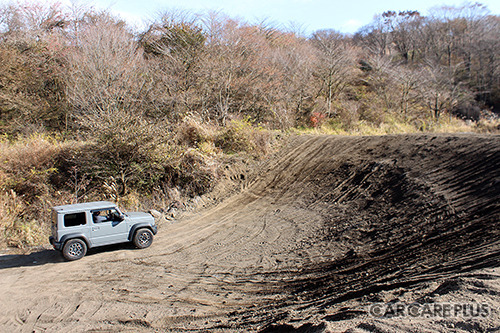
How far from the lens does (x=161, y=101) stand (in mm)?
18078

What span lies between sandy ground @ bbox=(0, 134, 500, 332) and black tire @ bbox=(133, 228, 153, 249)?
33cm

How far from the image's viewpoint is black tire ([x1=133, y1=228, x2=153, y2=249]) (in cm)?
917

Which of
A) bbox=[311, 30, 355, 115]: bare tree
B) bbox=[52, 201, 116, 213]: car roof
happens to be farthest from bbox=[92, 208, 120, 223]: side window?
bbox=[311, 30, 355, 115]: bare tree

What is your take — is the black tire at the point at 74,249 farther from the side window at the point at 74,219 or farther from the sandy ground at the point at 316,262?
the side window at the point at 74,219

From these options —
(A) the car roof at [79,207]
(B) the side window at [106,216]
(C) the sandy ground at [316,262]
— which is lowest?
(C) the sandy ground at [316,262]

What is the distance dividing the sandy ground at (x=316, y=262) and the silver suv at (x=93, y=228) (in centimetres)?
40

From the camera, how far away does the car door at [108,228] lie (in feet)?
28.7

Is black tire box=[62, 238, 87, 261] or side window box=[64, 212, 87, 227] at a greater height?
side window box=[64, 212, 87, 227]

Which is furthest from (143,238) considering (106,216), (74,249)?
(74,249)

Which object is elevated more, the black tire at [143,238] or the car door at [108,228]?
the car door at [108,228]

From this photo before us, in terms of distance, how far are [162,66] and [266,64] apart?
6713 mm

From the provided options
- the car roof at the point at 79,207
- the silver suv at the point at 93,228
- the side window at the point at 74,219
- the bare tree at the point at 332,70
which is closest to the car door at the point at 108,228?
the silver suv at the point at 93,228

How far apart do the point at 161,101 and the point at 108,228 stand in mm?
10780

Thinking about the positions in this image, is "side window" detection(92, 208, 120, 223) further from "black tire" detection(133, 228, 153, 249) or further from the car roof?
"black tire" detection(133, 228, 153, 249)
